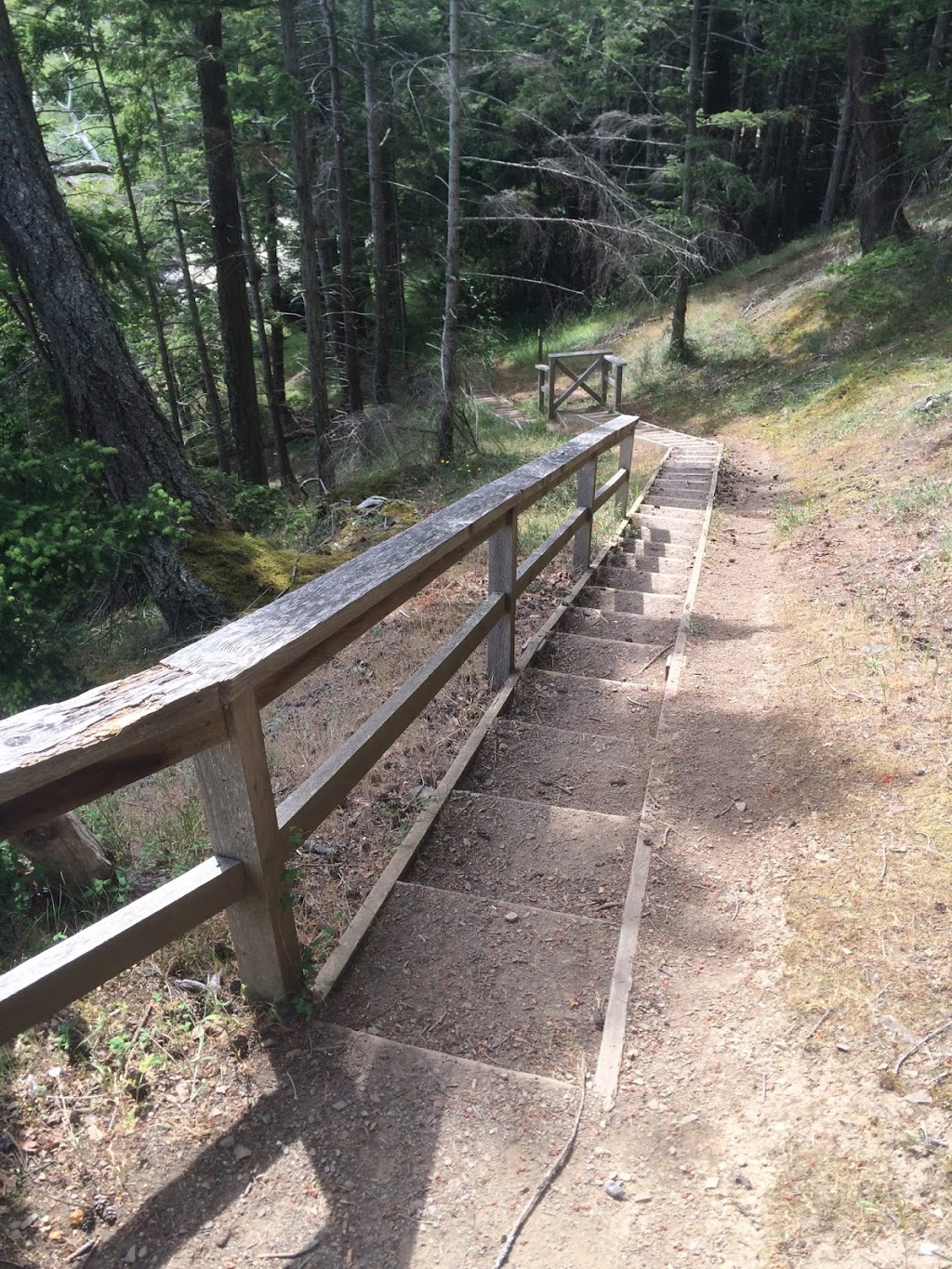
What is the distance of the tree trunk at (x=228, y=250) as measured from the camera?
37.8 ft

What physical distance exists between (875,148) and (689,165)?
3807mm

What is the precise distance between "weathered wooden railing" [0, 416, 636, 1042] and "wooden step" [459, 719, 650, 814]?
3.09ft

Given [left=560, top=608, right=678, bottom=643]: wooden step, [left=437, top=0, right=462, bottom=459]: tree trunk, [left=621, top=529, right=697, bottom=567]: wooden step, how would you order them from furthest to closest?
1. [left=437, top=0, right=462, bottom=459]: tree trunk
2. [left=621, top=529, right=697, bottom=567]: wooden step
3. [left=560, top=608, right=678, bottom=643]: wooden step

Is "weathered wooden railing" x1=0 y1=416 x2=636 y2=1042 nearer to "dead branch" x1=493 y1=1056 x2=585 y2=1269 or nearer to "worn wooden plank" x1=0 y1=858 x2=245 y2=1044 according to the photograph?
"worn wooden plank" x1=0 y1=858 x2=245 y2=1044

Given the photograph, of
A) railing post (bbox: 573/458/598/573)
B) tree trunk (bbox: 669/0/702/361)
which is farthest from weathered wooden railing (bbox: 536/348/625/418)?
railing post (bbox: 573/458/598/573)

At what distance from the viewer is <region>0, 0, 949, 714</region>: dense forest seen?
6.76m

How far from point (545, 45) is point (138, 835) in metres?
29.2

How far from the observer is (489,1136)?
2.07 metres

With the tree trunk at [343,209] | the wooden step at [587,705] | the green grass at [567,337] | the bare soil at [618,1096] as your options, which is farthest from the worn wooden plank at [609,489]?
the green grass at [567,337]

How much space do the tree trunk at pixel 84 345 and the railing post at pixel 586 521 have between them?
3.34 meters

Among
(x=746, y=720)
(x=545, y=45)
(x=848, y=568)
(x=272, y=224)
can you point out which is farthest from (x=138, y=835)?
(x=545, y=45)

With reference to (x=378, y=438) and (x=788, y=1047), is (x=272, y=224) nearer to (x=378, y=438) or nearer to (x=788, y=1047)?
(x=378, y=438)

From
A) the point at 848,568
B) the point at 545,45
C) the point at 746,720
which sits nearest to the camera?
the point at 746,720

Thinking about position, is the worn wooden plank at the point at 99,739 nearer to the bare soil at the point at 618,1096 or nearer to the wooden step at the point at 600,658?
the bare soil at the point at 618,1096
